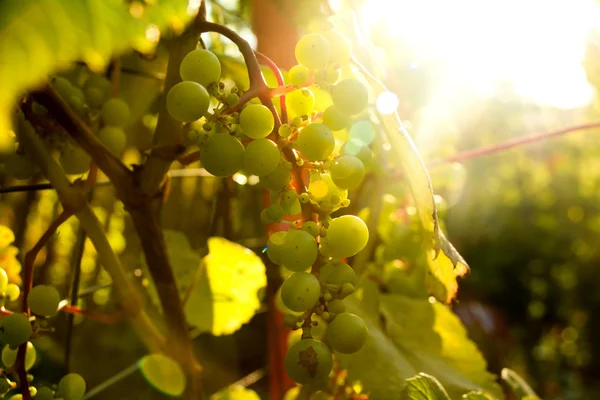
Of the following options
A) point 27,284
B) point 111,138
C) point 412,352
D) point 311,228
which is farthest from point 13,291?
point 412,352

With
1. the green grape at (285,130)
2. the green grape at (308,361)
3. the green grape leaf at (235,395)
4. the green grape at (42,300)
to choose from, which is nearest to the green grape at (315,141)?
the green grape at (285,130)

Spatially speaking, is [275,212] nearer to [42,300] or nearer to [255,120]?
[255,120]

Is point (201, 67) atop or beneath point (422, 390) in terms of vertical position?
atop

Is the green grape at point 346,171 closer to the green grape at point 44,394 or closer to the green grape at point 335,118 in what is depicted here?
the green grape at point 335,118

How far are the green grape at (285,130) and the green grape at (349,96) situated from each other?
0.03 metres

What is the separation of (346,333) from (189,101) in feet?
0.53

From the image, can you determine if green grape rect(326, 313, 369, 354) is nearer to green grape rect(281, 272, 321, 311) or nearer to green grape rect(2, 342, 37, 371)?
green grape rect(281, 272, 321, 311)

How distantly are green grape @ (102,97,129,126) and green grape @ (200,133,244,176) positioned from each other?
217 millimetres

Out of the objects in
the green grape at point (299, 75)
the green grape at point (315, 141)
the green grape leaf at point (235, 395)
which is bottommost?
the green grape leaf at point (235, 395)

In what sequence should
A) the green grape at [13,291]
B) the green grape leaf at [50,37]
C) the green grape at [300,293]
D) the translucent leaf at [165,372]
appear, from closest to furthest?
the green grape leaf at [50,37] < the green grape at [300,293] < the green grape at [13,291] < the translucent leaf at [165,372]

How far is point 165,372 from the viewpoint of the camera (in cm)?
53

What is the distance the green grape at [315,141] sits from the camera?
0.31 m

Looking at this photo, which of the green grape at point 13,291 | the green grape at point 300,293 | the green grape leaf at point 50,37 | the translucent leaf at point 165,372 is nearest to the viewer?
the green grape leaf at point 50,37

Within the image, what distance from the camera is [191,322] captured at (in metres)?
0.62
